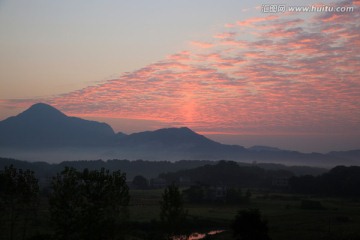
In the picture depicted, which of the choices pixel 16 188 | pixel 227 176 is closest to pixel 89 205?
pixel 16 188

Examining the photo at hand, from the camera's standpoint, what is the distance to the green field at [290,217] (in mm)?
53844

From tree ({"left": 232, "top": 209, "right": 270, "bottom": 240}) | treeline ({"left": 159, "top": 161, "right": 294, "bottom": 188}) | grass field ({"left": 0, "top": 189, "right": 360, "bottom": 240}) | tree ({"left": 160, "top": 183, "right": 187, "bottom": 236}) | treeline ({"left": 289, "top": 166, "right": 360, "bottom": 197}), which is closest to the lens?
tree ({"left": 232, "top": 209, "right": 270, "bottom": 240})

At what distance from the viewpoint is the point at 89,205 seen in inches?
→ 1348

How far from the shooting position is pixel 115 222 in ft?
114

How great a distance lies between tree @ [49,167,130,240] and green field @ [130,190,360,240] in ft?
79.9

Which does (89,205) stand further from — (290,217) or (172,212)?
(290,217)

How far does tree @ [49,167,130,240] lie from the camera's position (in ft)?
110

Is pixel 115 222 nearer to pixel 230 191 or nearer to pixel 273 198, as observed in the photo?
pixel 230 191

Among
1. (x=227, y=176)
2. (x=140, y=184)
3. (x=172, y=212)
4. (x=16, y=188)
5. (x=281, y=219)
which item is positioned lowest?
(x=281, y=219)

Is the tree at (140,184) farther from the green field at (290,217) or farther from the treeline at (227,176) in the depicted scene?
the green field at (290,217)

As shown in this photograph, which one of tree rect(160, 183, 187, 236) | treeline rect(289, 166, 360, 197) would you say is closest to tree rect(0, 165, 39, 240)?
tree rect(160, 183, 187, 236)

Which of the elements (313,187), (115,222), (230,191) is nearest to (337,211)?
(230,191)

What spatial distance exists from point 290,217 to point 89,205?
44.4m

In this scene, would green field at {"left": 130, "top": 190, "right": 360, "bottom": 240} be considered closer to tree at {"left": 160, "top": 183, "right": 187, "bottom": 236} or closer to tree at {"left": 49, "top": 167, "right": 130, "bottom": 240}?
tree at {"left": 160, "top": 183, "right": 187, "bottom": 236}
